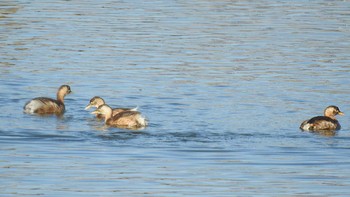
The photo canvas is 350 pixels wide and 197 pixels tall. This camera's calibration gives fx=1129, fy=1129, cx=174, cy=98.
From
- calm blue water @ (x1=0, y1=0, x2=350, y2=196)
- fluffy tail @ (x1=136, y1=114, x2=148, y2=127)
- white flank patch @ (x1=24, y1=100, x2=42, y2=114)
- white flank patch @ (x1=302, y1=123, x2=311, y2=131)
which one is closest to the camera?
calm blue water @ (x1=0, y1=0, x2=350, y2=196)

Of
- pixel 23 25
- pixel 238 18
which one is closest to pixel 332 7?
pixel 238 18

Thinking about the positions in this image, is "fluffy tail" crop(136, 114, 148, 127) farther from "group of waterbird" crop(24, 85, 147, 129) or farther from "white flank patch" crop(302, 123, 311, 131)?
"white flank patch" crop(302, 123, 311, 131)

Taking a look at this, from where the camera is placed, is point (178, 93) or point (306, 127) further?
point (178, 93)

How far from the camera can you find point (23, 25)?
28203 millimetres

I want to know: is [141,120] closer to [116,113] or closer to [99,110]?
[116,113]

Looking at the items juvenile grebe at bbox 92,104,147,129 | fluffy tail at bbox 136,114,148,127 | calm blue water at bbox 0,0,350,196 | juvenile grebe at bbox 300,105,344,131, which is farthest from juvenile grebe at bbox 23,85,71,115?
juvenile grebe at bbox 300,105,344,131

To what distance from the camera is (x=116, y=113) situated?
17.9 metres

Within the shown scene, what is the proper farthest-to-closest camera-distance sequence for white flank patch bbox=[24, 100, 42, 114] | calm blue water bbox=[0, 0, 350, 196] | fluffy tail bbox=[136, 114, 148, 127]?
1. white flank patch bbox=[24, 100, 42, 114]
2. fluffy tail bbox=[136, 114, 148, 127]
3. calm blue water bbox=[0, 0, 350, 196]

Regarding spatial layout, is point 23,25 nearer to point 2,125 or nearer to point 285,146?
point 2,125

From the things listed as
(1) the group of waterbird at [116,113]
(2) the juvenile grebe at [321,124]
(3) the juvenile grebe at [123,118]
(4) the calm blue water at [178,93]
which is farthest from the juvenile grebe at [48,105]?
(2) the juvenile grebe at [321,124]

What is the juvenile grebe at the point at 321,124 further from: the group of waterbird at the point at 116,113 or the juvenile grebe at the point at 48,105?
the juvenile grebe at the point at 48,105

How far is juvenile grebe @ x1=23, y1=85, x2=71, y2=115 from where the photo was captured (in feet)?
59.7

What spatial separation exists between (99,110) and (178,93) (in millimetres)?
2302

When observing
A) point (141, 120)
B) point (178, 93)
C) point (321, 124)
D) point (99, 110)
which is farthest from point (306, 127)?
point (178, 93)
